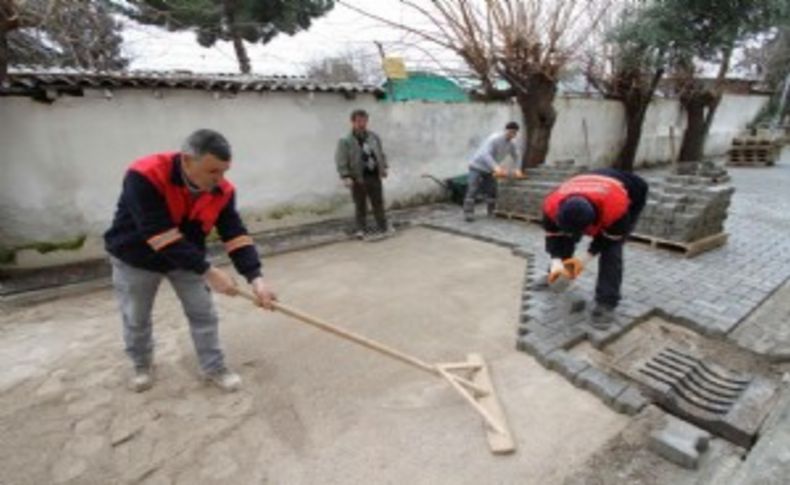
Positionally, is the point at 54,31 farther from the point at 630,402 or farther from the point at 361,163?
the point at 630,402

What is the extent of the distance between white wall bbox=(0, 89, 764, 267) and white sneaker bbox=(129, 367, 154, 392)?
3304 millimetres

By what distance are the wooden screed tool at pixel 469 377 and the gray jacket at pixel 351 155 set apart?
3.56 metres

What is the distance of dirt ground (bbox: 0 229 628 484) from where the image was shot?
237 cm

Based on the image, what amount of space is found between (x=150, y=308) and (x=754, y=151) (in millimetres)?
16083

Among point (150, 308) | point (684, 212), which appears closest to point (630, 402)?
point (150, 308)

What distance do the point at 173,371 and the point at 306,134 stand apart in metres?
4.67

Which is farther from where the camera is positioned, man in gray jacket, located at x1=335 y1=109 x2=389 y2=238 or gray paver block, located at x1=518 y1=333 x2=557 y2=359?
man in gray jacket, located at x1=335 y1=109 x2=389 y2=238

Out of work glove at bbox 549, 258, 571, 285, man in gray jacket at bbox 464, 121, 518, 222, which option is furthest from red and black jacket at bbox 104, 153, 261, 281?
man in gray jacket at bbox 464, 121, 518, 222

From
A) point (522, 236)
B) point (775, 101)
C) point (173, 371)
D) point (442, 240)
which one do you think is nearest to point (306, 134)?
point (442, 240)

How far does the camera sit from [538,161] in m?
9.20

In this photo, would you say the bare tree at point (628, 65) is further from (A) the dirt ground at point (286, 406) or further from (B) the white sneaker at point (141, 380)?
(B) the white sneaker at point (141, 380)

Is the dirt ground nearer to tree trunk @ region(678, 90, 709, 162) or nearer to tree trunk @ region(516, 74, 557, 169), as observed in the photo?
tree trunk @ region(516, 74, 557, 169)

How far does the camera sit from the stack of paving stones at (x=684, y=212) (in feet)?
17.4

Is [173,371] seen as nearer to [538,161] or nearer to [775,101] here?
[538,161]
